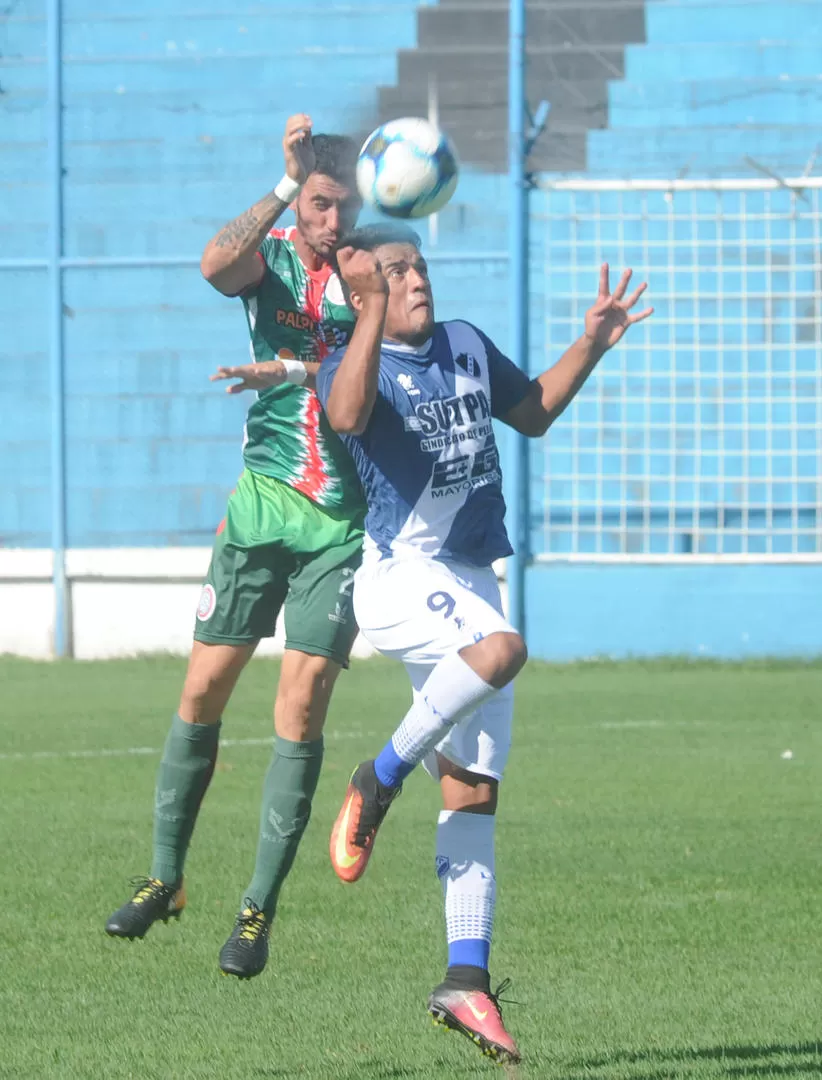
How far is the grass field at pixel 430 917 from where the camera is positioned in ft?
15.3

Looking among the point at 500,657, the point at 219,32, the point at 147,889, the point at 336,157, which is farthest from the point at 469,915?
the point at 219,32

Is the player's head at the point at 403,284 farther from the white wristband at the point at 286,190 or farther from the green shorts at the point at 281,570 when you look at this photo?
the green shorts at the point at 281,570

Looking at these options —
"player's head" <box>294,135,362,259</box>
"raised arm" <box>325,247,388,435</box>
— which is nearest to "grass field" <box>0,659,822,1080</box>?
"raised arm" <box>325,247,388,435</box>

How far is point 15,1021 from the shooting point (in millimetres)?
4902

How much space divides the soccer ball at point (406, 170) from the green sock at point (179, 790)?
1.67 meters

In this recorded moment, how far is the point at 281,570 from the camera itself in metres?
5.58

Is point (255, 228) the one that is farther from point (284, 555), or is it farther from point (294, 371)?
point (284, 555)

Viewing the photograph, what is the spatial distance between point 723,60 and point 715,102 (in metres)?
0.38

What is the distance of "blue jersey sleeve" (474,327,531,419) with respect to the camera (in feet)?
16.6

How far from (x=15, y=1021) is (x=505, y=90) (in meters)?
11.6

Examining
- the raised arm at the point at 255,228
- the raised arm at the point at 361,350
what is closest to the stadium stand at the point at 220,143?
the raised arm at the point at 255,228

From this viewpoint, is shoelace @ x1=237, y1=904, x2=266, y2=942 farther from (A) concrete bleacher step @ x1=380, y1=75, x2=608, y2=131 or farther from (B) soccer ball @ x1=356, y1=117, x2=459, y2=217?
(A) concrete bleacher step @ x1=380, y1=75, x2=608, y2=131

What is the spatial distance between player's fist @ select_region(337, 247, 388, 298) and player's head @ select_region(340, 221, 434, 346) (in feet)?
0.47

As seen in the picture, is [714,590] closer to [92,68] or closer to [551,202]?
[551,202]
